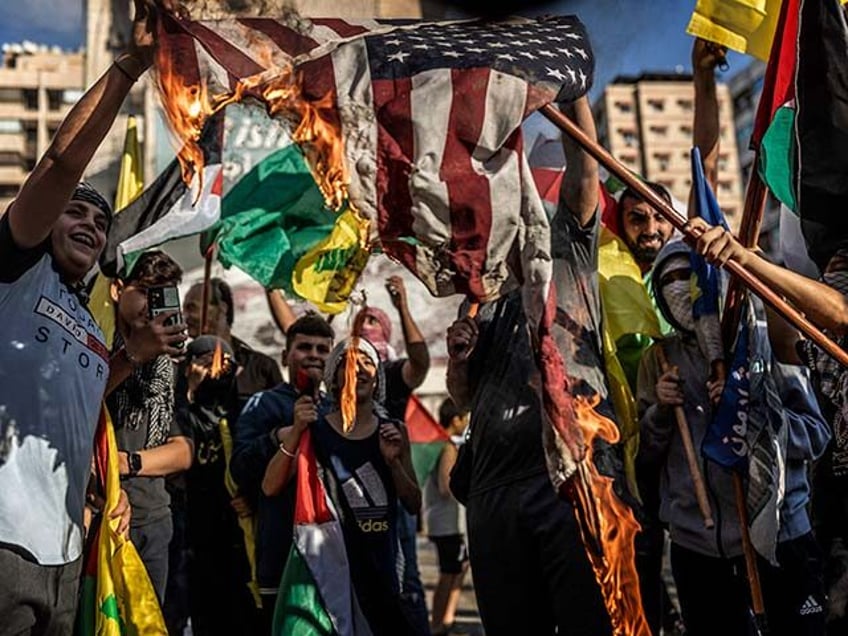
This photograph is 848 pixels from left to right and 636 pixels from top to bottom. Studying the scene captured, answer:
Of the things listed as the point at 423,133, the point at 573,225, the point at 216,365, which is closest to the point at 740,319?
the point at 573,225

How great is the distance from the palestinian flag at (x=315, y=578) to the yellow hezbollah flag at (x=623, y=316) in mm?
1189

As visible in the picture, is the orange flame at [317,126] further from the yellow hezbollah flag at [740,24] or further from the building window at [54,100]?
the building window at [54,100]

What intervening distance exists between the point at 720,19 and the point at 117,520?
291 centimetres

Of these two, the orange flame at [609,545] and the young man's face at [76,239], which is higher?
the young man's face at [76,239]

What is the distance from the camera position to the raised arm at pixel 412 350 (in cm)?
487

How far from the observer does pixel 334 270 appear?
486 centimetres

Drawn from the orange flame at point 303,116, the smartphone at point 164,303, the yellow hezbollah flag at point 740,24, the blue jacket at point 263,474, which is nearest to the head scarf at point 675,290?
the yellow hezbollah flag at point 740,24

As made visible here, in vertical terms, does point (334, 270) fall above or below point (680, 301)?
below

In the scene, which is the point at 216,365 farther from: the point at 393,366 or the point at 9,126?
the point at 9,126

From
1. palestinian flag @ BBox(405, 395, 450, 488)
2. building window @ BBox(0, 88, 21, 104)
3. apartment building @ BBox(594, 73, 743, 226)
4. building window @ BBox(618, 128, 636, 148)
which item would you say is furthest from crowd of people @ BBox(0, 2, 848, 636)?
building window @ BBox(618, 128, 636, 148)

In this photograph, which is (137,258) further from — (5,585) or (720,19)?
(720,19)

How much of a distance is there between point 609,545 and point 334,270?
2224 millimetres

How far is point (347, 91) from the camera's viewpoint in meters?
3.09

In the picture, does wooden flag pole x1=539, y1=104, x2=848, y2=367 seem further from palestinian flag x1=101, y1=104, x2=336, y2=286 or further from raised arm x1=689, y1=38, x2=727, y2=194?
palestinian flag x1=101, y1=104, x2=336, y2=286
